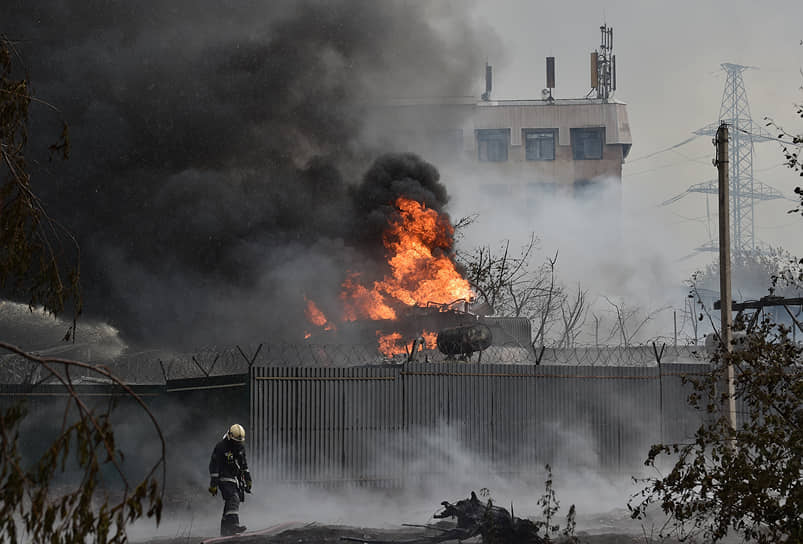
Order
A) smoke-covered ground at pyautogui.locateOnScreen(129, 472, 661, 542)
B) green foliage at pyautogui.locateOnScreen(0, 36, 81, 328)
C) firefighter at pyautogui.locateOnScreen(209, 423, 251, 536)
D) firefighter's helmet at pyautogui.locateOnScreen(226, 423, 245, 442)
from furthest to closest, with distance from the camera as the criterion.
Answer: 1. smoke-covered ground at pyautogui.locateOnScreen(129, 472, 661, 542)
2. firefighter at pyautogui.locateOnScreen(209, 423, 251, 536)
3. firefighter's helmet at pyautogui.locateOnScreen(226, 423, 245, 442)
4. green foliage at pyautogui.locateOnScreen(0, 36, 81, 328)

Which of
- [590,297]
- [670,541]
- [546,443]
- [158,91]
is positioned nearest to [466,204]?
[590,297]

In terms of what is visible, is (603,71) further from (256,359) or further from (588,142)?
(256,359)

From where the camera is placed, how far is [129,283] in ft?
121

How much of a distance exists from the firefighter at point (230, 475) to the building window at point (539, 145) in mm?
76581

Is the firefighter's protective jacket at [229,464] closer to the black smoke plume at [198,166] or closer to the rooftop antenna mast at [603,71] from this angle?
the black smoke plume at [198,166]

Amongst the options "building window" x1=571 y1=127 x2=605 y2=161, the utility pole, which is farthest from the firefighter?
"building window" x1=571 y1=127 x2=605 y2=161

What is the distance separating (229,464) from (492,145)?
7730 centimetres

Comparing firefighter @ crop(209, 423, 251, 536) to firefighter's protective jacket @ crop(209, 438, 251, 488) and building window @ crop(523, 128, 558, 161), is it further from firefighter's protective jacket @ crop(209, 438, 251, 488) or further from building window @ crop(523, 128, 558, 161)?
building window @ crop(523, 128, 558, 161)

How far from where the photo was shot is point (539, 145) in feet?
297

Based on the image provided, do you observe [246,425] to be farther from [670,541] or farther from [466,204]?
[466,204]

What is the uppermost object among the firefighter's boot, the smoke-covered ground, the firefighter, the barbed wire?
the barbed wire

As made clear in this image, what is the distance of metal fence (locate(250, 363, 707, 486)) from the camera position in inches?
761

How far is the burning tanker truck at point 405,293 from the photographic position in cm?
2905

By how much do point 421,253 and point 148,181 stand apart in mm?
11803
